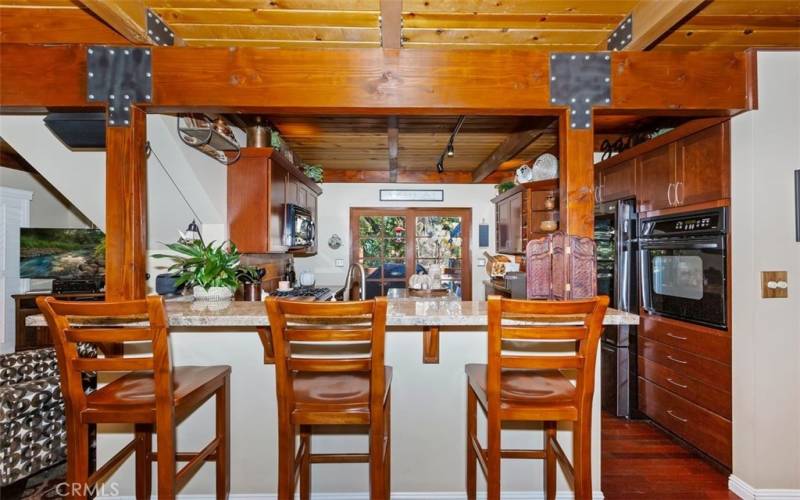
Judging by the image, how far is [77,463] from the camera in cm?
132

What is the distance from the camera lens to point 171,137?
2576 millimetres

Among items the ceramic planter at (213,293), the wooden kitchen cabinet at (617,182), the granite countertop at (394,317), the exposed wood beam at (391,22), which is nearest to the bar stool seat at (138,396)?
the granite countertop at (394,317)

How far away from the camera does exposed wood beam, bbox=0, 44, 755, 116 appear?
1767 mm

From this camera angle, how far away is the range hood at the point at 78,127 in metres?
2.08

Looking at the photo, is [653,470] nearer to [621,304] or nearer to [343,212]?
[621,304]

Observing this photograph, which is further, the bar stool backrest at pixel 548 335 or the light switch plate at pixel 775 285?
the light switch plate at pixel 775 285

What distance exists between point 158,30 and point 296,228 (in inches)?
87.8

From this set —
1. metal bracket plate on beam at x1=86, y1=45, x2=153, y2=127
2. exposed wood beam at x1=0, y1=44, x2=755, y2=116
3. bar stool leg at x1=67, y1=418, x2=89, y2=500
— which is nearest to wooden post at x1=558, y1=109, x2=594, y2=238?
exposed wood beam at x1=0, y1=44, x2=755, y2=116

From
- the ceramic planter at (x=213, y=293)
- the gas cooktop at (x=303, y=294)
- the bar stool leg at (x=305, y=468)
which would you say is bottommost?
the bar stool leg at (x=305, y=468)

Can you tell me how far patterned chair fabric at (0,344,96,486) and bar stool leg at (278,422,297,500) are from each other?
164cm

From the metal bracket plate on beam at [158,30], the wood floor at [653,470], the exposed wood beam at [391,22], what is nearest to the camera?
the exposed wood beam at [391,22]

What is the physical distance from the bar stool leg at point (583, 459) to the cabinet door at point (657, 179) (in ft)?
6.37

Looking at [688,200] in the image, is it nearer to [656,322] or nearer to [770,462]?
[656,322]

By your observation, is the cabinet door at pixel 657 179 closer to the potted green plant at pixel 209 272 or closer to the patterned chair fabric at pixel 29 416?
the potted green plant at pixel 209 272
